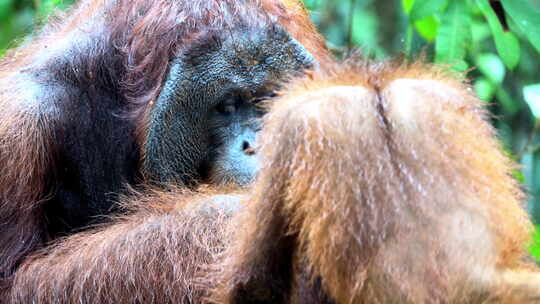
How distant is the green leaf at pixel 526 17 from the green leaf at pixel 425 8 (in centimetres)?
24

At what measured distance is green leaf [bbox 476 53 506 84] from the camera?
4.89 meters

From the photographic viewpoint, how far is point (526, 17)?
3090 mm

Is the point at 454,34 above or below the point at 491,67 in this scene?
above

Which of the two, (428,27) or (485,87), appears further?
(485,87)

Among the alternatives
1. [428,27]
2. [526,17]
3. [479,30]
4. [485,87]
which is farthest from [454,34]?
[479,30]

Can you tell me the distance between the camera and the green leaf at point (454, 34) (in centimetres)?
318

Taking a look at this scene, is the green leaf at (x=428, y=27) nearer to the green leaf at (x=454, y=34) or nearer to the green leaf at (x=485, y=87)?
the green leaf at (x=485, y=87)

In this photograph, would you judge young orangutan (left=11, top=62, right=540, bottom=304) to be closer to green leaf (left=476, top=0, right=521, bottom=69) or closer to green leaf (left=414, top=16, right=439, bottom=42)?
green leaf (left=476, top=0, right=521, bottom=69)

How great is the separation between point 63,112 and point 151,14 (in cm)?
46

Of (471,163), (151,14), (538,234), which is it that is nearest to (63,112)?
(151,14)

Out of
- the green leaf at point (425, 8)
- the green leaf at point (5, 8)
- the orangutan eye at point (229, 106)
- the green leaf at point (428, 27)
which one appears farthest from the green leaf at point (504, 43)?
the green leaf at point (5, 8)

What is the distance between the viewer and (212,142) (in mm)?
2723

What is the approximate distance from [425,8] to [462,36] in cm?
19

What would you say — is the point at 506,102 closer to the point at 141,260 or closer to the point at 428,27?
the point at 428,27
